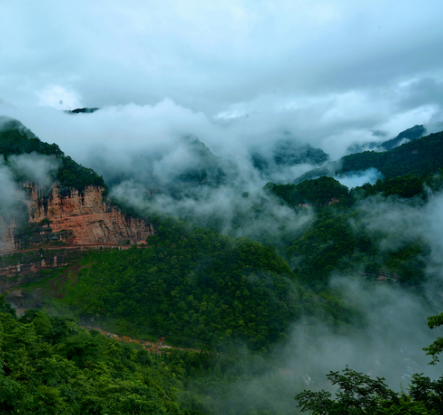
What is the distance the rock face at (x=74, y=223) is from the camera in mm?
58031

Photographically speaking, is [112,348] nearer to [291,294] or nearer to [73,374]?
[73,374]

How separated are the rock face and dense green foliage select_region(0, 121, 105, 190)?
1.77m

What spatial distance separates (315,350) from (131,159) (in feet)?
260

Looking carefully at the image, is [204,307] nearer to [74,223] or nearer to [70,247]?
[70,247]

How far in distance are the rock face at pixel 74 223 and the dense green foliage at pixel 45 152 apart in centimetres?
177

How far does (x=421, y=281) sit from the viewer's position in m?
54.9

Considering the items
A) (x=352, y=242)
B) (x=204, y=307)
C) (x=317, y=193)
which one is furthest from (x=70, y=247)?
(x=317, y=193)

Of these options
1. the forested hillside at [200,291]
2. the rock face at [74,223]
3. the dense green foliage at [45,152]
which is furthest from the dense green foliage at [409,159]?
the dense green foliage at [45,152]

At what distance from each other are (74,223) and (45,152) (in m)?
16.1

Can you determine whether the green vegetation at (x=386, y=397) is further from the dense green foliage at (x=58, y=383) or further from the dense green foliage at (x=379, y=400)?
the dense green foliage at (x=58, y=383)

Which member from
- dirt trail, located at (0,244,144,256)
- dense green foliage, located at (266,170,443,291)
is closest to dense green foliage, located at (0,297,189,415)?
dirt trail, located at (0,244,144,256)

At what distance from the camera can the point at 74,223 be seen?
6253cm

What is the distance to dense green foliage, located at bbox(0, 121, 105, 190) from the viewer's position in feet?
194

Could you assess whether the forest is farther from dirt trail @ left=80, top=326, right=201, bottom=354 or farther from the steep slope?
dirt trail @ left=80, top=326, right=201, bottom=354
